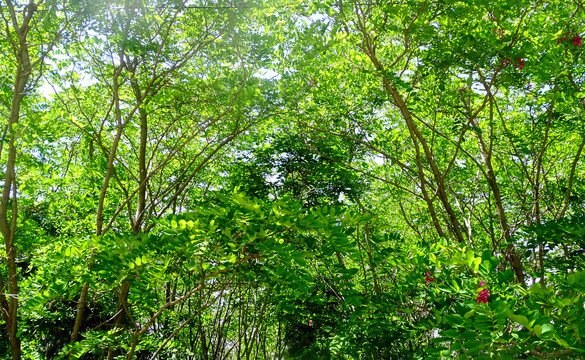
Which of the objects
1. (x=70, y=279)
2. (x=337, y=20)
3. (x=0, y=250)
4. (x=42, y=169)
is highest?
(x=337, y=20)

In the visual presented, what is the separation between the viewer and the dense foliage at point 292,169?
2.08 meters

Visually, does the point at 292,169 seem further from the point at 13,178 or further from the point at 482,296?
the point at 482,296

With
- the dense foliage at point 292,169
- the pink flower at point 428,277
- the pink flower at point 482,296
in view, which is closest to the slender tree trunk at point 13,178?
the dense foliage at point 292,169

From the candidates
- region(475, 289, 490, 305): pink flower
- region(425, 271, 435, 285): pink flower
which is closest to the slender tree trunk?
region(425, 271, 435, 285): pink flower

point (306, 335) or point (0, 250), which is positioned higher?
point (0, 250)

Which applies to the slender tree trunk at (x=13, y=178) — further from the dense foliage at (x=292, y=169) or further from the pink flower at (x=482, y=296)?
the pink flower at (x=482, y=296)

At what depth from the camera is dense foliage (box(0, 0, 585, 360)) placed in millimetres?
2076

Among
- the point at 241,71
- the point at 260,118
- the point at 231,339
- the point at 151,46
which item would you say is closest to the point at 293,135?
the point at 260,118

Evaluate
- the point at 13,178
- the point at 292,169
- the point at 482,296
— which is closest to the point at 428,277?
the point at 482,296

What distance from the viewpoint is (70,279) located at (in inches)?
101

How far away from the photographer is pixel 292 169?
15.6ft

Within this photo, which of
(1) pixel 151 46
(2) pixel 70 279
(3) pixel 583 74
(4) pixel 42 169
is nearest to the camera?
(2) pixel 70 279

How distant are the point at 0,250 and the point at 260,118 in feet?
10.5

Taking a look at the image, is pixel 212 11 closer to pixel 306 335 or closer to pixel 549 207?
pixel 306 335
